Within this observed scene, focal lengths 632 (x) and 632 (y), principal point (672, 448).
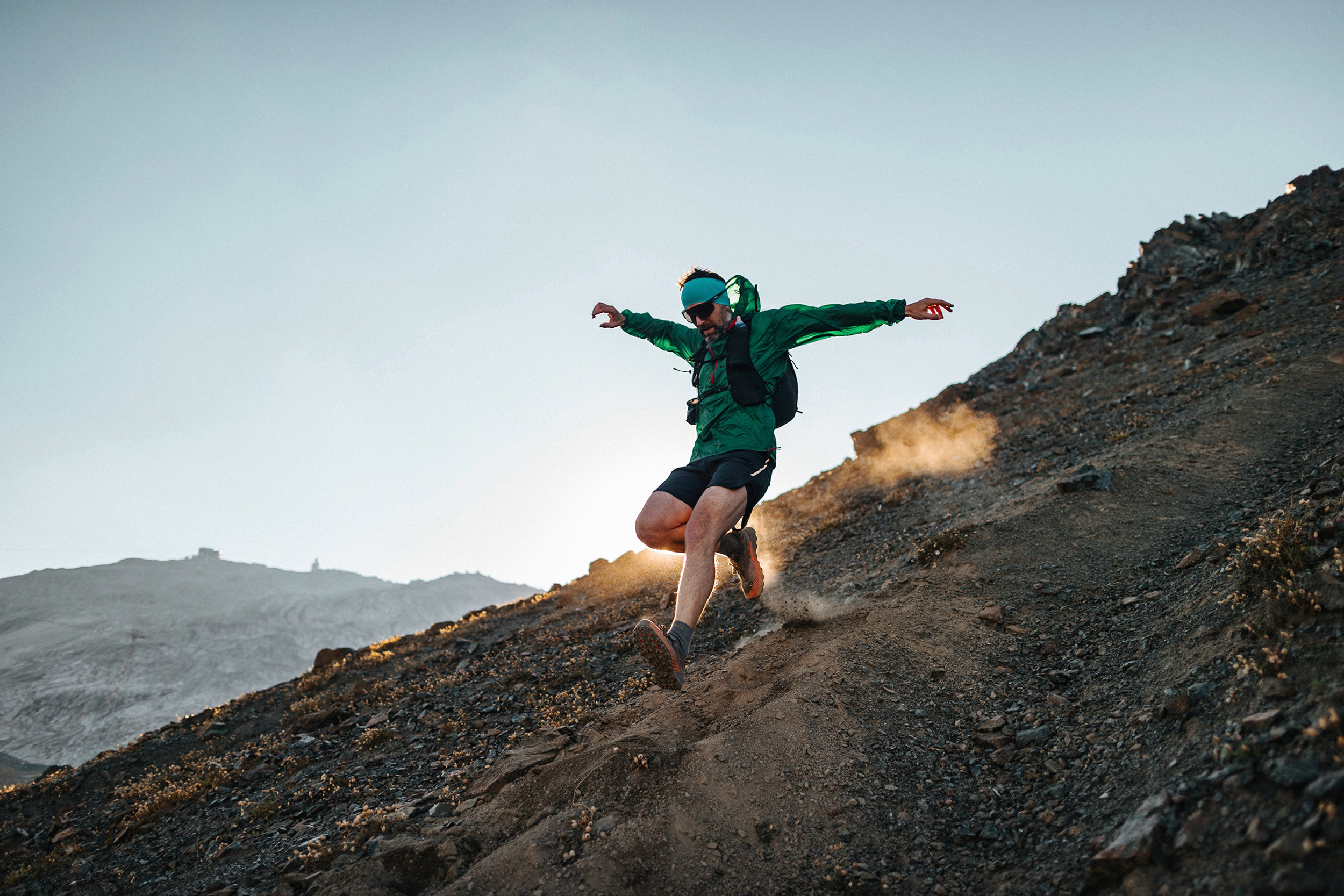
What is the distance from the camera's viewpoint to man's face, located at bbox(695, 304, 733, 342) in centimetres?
544

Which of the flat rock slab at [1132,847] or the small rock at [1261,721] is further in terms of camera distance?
the small rock at [1261,721]

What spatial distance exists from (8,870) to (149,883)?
10.7 ft

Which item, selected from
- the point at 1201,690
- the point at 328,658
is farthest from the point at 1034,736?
the point at 328,658

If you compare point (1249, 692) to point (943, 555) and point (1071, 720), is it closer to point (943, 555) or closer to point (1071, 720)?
point (1071, 720)

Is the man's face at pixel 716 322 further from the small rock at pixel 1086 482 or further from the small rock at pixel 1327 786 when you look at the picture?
the small rock at pixel 1086 482

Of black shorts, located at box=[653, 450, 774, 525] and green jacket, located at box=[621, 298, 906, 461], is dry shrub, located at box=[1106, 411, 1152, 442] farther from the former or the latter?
black shorts, located at box=[653, 450, 774, 525]

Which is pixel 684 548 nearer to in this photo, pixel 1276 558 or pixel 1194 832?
pixel 1194 832

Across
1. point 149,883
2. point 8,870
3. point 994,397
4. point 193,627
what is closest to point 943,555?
point 149,883

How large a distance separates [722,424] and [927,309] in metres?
1.87

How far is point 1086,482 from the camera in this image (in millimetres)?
7977

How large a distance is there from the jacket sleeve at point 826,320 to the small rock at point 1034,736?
10.0ft

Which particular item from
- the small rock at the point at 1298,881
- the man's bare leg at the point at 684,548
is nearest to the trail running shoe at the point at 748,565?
the man's bare leg at the point at 684,548

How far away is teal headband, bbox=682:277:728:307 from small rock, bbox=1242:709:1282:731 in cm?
419

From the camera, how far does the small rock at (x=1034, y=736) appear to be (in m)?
3.71
